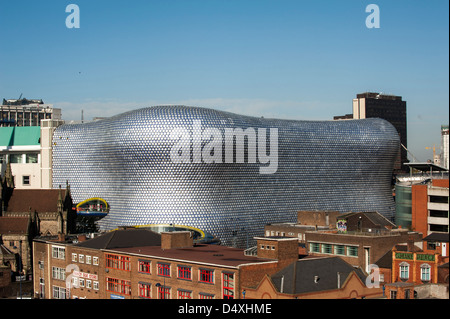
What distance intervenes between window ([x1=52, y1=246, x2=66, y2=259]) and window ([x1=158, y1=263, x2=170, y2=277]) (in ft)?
71.5

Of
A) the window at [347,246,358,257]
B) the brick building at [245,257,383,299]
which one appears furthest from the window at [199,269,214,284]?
the window at [347,246,358,257]

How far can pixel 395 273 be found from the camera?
8038 centimetres

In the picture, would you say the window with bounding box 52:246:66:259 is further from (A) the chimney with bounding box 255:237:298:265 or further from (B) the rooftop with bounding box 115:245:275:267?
(A) the chimney with bounding box 255:237:298:265

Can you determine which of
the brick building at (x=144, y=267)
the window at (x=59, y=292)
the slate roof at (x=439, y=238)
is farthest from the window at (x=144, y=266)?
the slate roof at (x=439, y=238)

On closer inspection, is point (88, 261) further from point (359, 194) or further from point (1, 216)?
point (359, 194)

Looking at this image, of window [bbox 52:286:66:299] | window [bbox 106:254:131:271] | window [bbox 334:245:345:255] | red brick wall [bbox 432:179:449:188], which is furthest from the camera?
red brick wall [bbox 432:179:449:188]

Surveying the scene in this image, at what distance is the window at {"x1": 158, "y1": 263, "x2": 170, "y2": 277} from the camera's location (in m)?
76.2

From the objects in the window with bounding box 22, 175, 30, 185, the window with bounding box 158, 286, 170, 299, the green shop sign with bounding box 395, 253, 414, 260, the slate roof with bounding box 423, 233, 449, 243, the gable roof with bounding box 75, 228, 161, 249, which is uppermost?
the window with bounding box 22, 175, 30, 185

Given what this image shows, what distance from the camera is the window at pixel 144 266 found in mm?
79062

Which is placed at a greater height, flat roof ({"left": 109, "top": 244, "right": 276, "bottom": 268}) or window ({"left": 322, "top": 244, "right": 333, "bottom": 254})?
flat roof ({"left": 109, "top": 244, "right": 276, "bottom": 268})

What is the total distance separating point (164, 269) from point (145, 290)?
410cm

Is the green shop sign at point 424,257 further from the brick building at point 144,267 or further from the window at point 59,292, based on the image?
the window at point 59,292

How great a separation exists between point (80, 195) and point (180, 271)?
3468 inches
